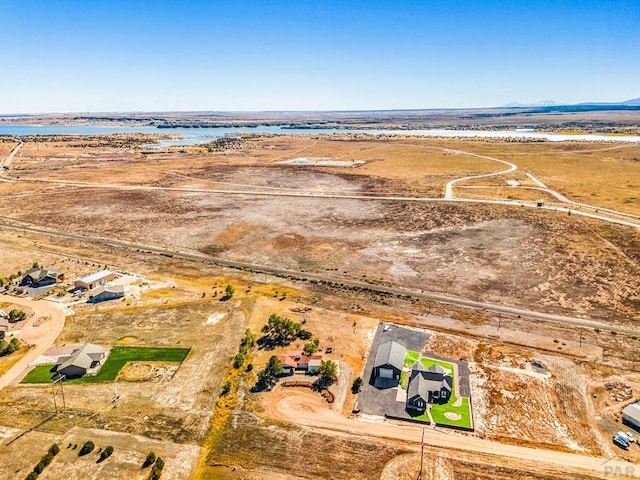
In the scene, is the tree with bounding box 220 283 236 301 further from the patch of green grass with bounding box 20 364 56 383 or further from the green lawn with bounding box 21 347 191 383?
the patch of green grass with bounding box 20 364 56 383

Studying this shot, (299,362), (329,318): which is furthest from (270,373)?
(329,318)

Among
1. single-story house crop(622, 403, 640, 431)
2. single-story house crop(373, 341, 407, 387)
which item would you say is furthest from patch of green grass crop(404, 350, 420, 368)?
single-story house crop(622, 403, 640, 431)

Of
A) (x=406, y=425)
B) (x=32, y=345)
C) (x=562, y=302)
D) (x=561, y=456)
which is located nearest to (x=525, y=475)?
(x=561, y=456)

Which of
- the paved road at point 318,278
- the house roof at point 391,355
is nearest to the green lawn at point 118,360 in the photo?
the house roof at point 391,355

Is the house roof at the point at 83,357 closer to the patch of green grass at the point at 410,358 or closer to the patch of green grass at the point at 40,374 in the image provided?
the patch of green grass at the point at 40,374

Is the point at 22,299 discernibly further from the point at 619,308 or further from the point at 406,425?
the point at 619,308

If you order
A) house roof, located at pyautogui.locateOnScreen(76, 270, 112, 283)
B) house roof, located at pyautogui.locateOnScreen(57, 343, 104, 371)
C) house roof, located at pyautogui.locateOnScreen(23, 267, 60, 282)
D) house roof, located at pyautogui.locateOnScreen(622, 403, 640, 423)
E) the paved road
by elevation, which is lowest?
the paved road

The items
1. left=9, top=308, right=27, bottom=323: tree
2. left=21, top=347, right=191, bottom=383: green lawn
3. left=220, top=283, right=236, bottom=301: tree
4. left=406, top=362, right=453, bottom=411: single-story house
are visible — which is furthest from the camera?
left=220, top=283, right=236, bottom=301: tree

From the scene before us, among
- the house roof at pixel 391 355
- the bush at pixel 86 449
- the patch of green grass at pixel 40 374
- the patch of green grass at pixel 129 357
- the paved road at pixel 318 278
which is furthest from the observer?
the paved road at pixel 318 278
